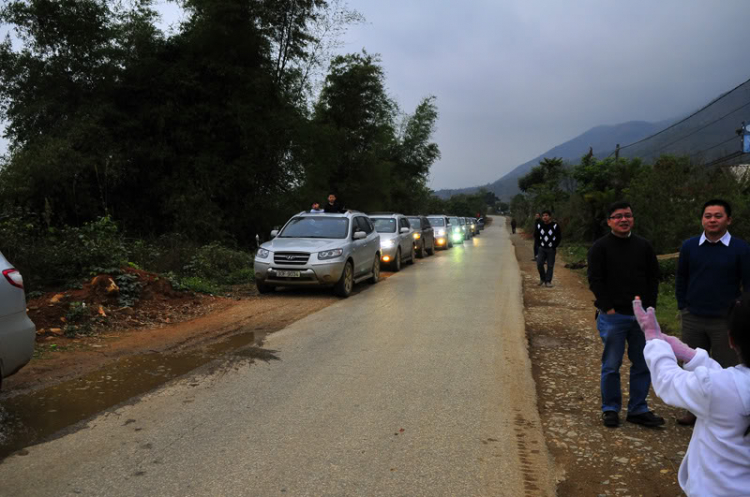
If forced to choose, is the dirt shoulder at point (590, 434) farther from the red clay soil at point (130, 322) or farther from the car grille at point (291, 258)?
the car grille at point (291, 258)

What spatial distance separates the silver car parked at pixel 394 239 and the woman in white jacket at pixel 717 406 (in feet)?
50.2

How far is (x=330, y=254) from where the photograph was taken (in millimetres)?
11656

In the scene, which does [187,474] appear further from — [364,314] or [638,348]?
[364,314]

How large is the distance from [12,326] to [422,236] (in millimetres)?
19887

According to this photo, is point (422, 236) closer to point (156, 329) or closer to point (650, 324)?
point (156, 329)

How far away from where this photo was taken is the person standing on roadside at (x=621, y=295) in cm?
462

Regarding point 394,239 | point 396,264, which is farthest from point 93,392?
point 394,239

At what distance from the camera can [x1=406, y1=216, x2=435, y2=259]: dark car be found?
23.1 meters

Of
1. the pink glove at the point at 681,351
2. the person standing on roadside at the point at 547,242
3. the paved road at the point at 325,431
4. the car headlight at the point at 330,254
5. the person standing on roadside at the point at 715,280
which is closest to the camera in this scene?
the pink glove at the point at 681,351

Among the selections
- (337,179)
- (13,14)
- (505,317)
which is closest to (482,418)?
(505,317)

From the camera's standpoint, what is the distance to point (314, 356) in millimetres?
6793

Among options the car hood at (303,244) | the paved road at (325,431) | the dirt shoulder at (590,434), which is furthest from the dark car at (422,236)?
the paved road at (325,431)

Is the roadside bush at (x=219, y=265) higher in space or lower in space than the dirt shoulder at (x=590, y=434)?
higher

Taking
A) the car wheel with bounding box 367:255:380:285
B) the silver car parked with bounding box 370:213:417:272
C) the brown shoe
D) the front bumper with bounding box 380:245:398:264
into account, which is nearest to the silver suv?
the car wheel with bounding box 367:255:380:285
